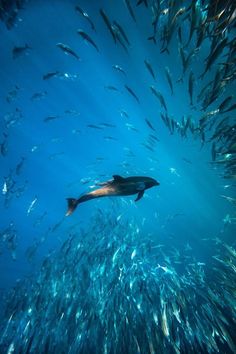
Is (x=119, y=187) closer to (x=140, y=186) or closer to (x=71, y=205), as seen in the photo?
(x=140, y=186)

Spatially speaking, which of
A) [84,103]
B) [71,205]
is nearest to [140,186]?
[71,205]

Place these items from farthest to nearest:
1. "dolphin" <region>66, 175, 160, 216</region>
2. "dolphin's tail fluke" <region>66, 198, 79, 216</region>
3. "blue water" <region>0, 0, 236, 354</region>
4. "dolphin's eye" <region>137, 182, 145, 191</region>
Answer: "blue water" <region>0, 0, 236, 354</region>
"dolphin's tail fluke" <region>66, 198, 79, 216</region>
"dolphin's eye" <region>137, 182, 145, 191</region>
"dolphin" <region>66, 175, 160, 216</region>

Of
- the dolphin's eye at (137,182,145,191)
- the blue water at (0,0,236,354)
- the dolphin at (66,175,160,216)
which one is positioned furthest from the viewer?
the blue water at (0,0,236,354)

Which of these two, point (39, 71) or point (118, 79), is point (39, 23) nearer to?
point (39, 71)

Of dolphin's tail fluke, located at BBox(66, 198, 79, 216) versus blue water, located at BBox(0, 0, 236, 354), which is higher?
blue water, located at BBox(0, 0, 236, 354)

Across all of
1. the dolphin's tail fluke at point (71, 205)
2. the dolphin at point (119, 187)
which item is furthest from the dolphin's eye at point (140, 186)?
the dolphin's tail fluke at point (71, 205)

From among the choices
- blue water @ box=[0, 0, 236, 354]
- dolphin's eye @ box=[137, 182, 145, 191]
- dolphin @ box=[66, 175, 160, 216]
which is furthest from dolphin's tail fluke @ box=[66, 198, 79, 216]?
blue water @ box=[0, 0, 236, 354]

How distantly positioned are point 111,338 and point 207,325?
319cm

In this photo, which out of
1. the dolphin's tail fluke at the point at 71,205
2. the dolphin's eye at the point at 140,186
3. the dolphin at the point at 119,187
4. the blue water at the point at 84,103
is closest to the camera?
the dolphin at the point at 119,187

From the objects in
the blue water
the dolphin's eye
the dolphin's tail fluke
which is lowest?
the dolphin's tail fluke

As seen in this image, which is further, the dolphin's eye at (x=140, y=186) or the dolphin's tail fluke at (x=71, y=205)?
the dolphin's tail fluke at (x=71, y=205)

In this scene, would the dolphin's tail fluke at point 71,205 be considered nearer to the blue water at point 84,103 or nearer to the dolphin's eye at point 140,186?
the dolphin's eye at point 140,186

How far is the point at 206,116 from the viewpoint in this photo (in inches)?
242

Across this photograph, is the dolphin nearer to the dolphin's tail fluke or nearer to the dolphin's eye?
the dolphin's eye
